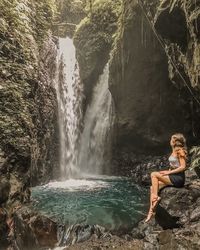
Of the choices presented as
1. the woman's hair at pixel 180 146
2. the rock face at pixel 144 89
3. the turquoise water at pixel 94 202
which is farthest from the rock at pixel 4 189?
the rock face at pixel 144 89

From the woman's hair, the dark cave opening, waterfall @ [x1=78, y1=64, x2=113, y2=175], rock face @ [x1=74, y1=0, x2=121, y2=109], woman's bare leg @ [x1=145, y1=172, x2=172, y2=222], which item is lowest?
woman's bare leg @ [x1=145, y1=172, x2=172, y2=222]

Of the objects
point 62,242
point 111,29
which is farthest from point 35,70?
point 111,29

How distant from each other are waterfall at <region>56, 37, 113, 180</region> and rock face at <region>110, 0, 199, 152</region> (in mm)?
1390

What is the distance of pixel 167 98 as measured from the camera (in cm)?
1558

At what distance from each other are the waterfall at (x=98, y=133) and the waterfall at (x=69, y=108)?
503 mm

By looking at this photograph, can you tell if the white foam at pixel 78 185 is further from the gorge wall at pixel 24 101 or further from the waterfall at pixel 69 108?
the waterfall at pixel 69 108

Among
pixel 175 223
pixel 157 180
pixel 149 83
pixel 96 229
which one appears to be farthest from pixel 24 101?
pixel 149 83

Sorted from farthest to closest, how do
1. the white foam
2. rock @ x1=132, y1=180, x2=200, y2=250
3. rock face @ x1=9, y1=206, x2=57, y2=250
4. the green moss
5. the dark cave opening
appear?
the white foam → the dark cave opening → the green moss → rock face @ x1=9, y1=206, x2=57, y2=250 → rock @ x1=132, y1=180, x2=200, y2=250

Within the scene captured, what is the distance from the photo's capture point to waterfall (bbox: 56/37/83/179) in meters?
18.6

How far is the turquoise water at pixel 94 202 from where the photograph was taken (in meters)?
9.59

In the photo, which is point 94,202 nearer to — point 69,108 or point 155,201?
point 155,201

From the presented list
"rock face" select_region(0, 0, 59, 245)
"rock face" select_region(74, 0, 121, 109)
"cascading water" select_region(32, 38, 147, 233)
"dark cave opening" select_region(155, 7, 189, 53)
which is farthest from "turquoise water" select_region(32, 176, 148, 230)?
"rock face" select_region(74, 0, 121, 109)

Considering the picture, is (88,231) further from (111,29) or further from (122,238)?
(111,29)

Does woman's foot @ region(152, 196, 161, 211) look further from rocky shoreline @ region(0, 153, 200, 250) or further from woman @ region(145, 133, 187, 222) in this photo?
rocky shoreline @ region(0, 153, 200, 250)
